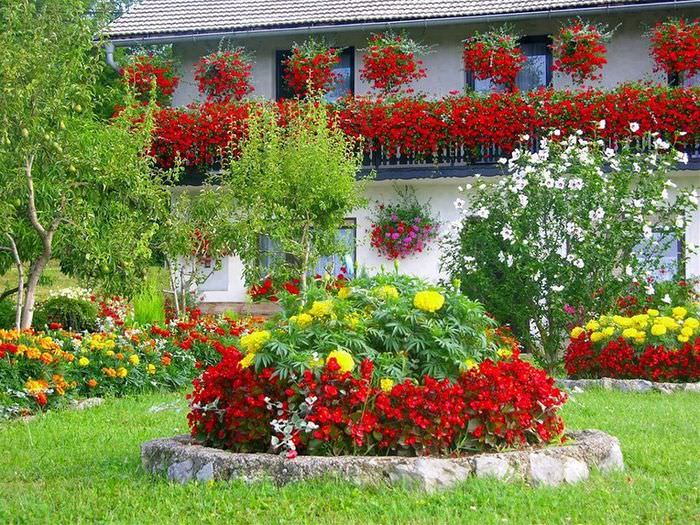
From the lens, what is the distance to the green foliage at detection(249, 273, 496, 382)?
19.9 ft

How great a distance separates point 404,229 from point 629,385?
861 centimetres

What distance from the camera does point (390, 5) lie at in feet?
65.9

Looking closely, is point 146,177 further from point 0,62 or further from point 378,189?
point 378,189

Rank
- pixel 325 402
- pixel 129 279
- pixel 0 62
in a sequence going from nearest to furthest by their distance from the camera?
pixel 325 402 < pixel 0 62 < pixel 129 279

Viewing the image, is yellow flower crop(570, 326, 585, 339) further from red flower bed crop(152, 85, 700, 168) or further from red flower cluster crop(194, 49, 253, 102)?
red flower cluster crop(194, 49, 253, 102)

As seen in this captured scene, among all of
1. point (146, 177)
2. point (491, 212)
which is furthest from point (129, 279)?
point (491, 212)

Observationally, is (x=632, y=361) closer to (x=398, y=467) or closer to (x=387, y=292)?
(x=387, y=292)

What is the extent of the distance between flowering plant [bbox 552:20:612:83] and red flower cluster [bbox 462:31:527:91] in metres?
0.74

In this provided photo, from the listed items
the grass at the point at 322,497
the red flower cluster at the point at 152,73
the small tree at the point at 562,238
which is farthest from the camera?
the red flower cluster at the point at 152,73

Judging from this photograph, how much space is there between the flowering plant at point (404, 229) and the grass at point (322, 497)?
38.9ft

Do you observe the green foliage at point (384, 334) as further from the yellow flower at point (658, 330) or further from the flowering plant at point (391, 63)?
the flowering plant at point (391, 63)

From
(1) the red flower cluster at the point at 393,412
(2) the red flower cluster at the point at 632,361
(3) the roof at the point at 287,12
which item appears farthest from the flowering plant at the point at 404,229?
(1) the red flower cluster at the point at 393,412

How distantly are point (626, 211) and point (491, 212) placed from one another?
5.33ft

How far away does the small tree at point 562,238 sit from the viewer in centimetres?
1236
